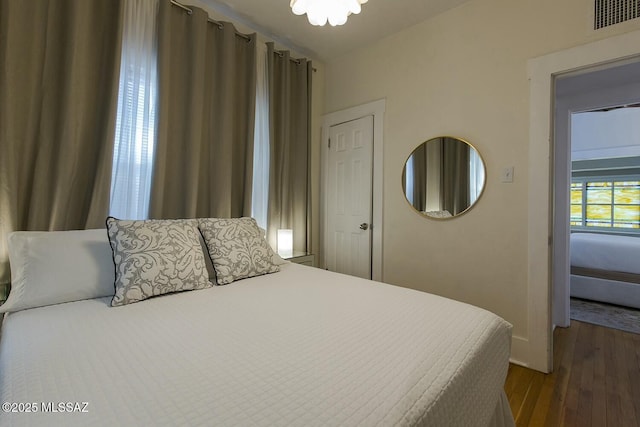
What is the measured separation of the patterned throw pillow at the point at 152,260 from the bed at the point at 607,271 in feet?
13.8

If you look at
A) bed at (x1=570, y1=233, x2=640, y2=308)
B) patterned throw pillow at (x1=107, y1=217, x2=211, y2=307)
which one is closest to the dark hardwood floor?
bed at (x1=570, y1=233, x2=640, y2=308)

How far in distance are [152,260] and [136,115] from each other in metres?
1.15

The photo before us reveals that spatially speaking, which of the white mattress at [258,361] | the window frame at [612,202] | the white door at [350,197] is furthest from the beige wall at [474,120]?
the window frame at [612,202]

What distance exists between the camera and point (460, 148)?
234cm

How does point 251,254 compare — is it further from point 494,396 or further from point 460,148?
point 460,148

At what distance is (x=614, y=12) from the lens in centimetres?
174

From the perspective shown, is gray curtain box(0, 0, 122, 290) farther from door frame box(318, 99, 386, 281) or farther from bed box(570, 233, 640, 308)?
bed box(570, 233, 640, 308)

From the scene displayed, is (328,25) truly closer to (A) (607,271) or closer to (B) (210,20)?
(B) (210,20)

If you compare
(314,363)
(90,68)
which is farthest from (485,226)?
(90,68)

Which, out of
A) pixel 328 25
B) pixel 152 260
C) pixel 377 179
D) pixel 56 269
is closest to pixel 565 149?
Result: pixel 377 179

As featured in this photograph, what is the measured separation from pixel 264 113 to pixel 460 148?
180 cm

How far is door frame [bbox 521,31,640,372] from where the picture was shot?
6.37ft

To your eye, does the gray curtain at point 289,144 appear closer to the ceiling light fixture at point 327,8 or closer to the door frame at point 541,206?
the ceiling light fixture at point 327,8

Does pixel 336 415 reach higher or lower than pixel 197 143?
lower
